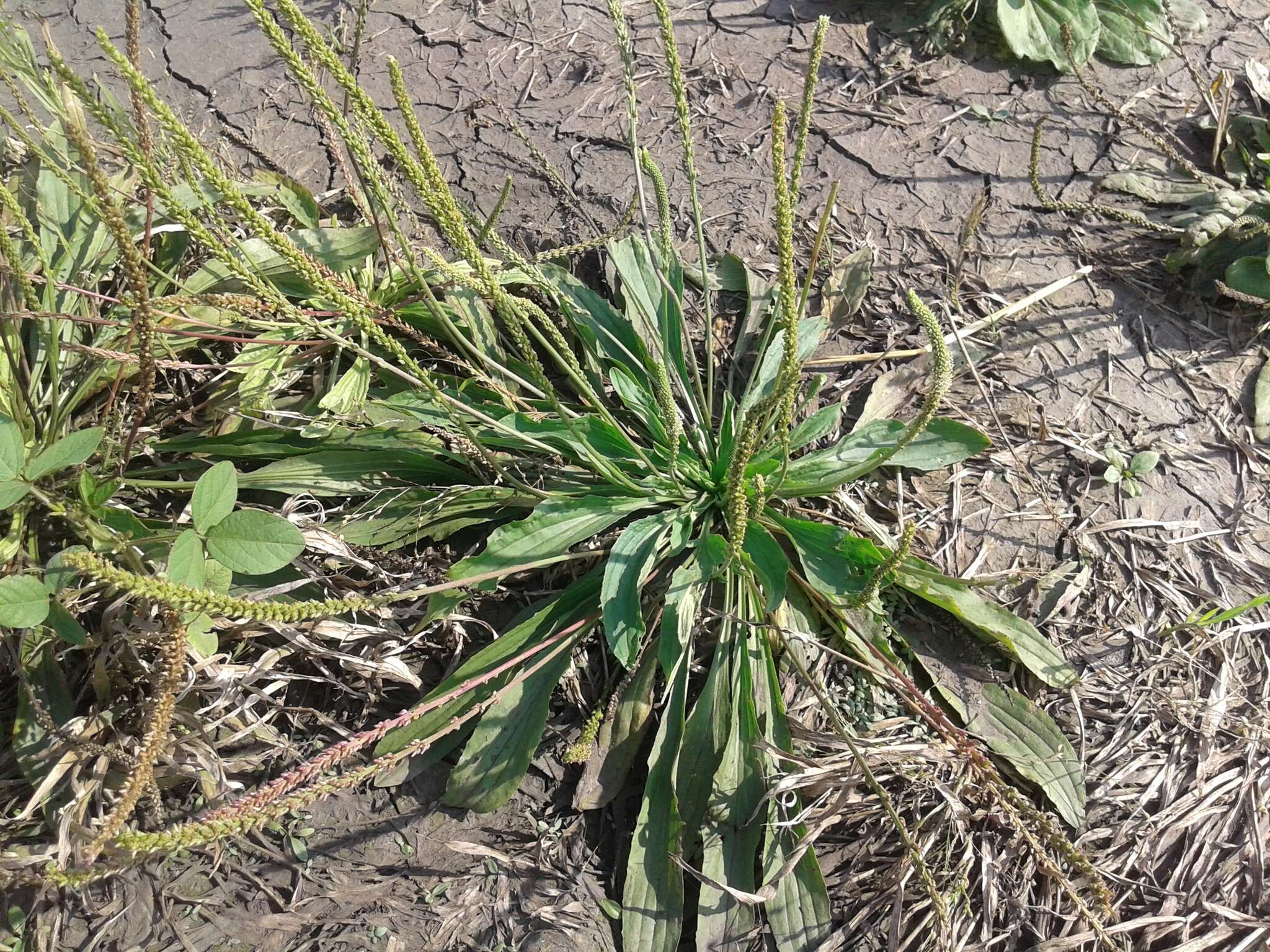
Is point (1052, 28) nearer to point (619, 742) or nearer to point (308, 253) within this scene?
point (308, 253)

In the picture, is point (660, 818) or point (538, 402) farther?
point (538, 402)

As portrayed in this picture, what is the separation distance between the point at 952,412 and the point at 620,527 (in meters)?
1.06

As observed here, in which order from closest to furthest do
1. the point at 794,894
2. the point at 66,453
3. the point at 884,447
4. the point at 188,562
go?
the point at 188,562
the point at 66,453
the point at 794,894
the point at 884,447

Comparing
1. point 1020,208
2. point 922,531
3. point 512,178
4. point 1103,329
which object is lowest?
point 922,531

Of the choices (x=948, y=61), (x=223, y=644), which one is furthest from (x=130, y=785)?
(x=948, y=61)

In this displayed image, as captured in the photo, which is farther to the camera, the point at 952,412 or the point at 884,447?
the point at 952,412

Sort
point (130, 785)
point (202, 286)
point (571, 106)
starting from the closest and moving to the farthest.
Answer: point (130, 785) → point (202, 286) → point (571, 106)

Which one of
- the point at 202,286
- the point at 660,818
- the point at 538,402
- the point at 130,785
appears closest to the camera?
the point at 130,785

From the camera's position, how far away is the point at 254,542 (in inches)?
61.6

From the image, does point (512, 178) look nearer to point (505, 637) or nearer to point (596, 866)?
point (505, 637)

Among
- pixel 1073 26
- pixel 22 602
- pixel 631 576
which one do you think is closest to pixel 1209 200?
pixel 1073 26

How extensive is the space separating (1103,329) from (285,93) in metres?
2.90

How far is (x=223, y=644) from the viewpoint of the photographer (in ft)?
6.46

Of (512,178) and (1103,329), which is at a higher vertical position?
(512,178)
